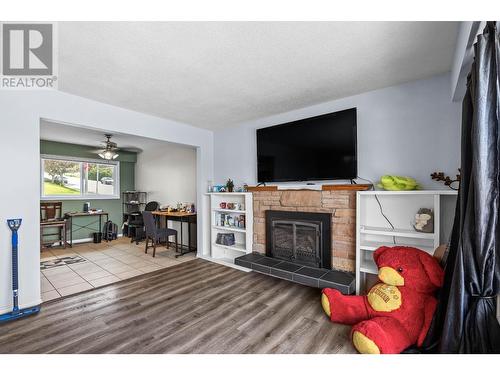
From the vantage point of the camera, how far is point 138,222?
5539mm

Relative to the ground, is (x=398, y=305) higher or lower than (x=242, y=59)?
lower

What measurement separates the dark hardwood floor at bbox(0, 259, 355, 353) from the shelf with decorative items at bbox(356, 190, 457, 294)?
28.1 inches

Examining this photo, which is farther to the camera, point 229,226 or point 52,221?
point 52,221

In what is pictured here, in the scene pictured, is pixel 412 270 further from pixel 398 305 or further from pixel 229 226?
pixel 229 226

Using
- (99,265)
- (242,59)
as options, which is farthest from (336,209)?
(99,265)

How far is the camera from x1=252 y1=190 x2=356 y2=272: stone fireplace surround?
2.64m

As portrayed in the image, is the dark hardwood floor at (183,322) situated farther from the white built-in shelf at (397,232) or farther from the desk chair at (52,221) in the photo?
the desk chair at (52,221)

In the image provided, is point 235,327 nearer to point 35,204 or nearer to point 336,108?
point 35,204

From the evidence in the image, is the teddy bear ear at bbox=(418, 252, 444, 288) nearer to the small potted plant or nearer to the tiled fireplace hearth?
the tiled fireplace hearth

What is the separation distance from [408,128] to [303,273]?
1.93 m

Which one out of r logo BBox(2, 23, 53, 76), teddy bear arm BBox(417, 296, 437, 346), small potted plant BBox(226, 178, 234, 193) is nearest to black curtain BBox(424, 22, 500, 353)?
teddy bear arm BBox(417, 296, 437, 346)

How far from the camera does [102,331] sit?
191 centimetres

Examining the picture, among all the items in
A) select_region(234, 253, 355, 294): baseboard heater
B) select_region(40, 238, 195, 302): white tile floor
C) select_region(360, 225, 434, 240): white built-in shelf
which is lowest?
select_region(40, 238, 195, 302): white tile floor

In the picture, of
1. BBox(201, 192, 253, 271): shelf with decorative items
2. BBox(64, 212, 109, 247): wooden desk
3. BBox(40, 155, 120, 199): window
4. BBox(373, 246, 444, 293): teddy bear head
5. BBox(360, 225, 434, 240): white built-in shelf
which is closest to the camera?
BBox(373, 246, 444, 293): teddy bear head
